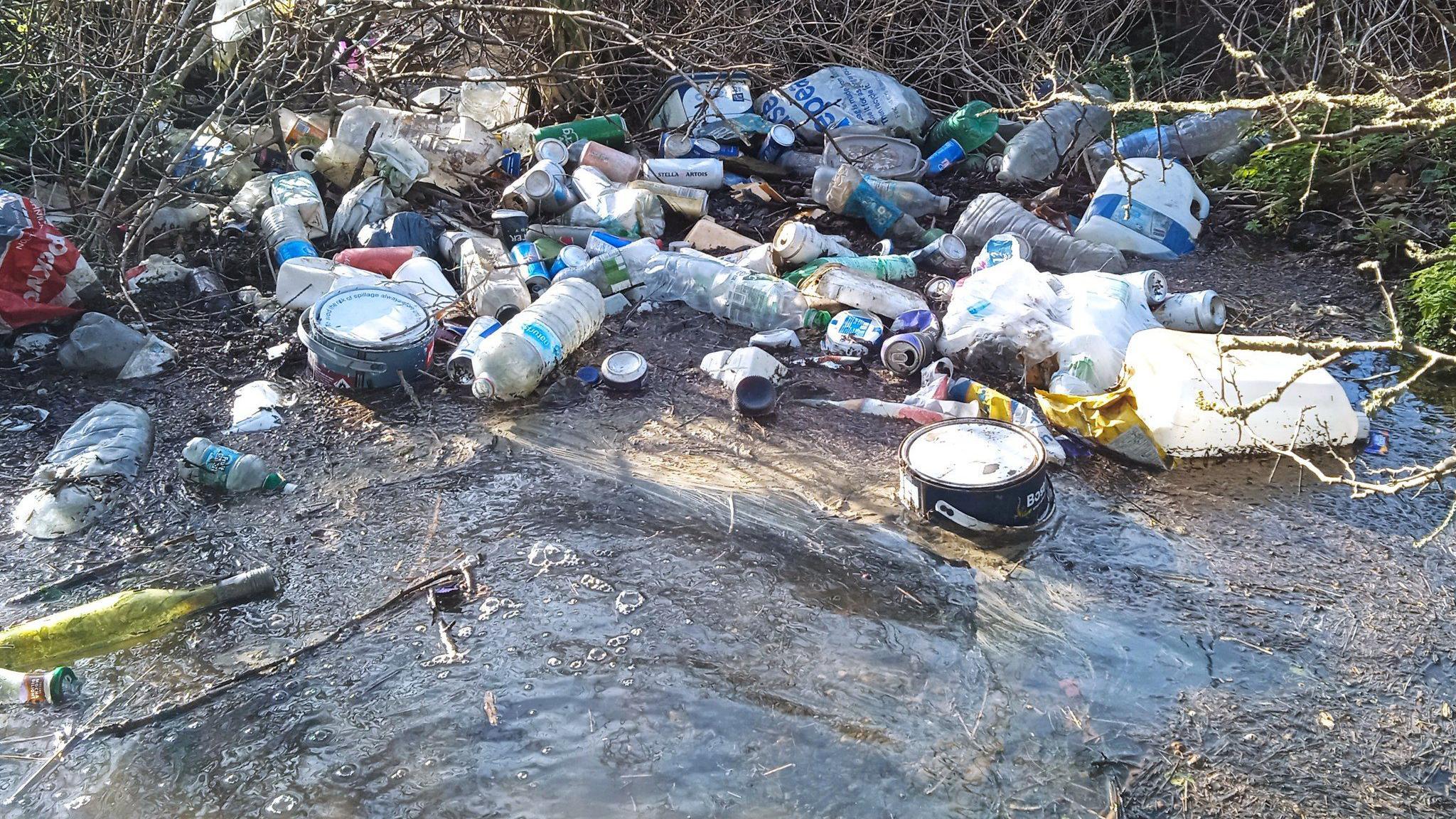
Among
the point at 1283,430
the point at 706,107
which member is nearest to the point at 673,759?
the point at 1283,430

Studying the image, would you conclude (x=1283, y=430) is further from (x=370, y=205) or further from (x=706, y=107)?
(x=370, y=205)

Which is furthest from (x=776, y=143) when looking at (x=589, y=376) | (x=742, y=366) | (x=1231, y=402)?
(x=1231, y=402)

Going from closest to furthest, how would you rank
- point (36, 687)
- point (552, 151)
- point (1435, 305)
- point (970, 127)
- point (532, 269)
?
1. point (36, 687)
2. point (1435, 305)
3. point (532, 269)
4. point (552, 151)
5. point (970, 127)

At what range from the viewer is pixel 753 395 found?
3.38m

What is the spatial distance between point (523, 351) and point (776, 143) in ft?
7.49

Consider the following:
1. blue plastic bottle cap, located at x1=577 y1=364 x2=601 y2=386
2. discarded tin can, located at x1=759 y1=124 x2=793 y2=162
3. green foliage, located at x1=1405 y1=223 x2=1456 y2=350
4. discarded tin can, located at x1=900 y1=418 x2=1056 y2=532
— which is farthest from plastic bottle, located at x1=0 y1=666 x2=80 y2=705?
green foliage, located at x1=1405 y1=223 x2=1456 y2=350

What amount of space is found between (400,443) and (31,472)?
1.11 meters

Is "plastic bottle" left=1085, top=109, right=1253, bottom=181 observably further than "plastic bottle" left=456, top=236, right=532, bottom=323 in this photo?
Yes

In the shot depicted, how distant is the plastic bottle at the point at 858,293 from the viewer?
3840 mm

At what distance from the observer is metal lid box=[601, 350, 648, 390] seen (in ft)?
11.5

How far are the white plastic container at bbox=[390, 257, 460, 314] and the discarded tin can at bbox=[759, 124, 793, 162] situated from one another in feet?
6.33

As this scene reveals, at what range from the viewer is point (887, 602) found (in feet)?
8.29

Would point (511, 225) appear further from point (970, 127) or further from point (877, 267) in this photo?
point (970, 127)

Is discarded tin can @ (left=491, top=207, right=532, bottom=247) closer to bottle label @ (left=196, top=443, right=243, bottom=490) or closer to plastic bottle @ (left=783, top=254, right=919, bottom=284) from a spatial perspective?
plastic bottle @ (left=783, top=254, right=919, bottom=284)
